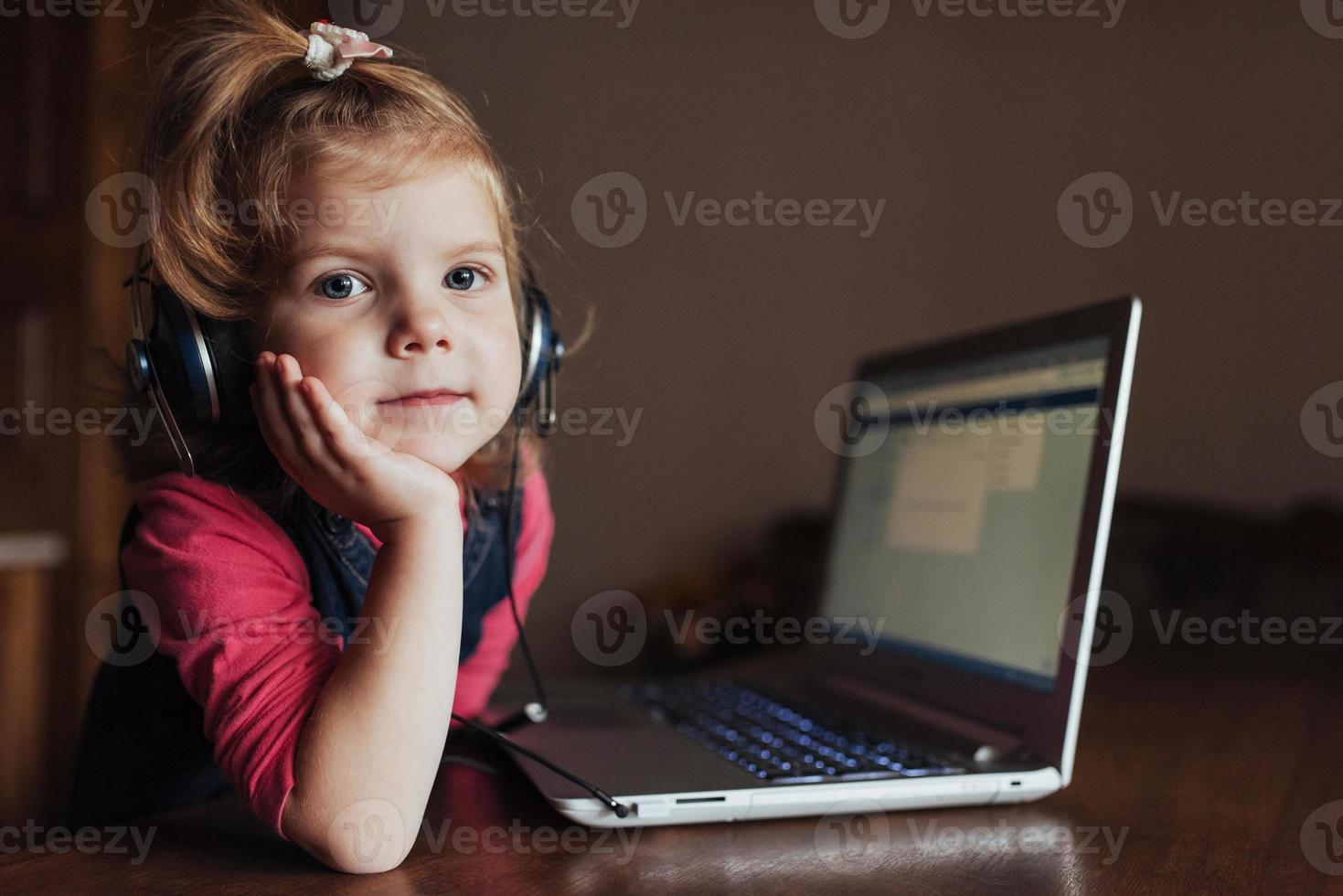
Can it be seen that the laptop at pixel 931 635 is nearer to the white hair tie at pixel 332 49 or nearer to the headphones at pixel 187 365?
the headphones at pixel 187 365

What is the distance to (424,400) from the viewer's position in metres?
0.68

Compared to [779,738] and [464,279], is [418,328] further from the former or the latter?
[779,738]

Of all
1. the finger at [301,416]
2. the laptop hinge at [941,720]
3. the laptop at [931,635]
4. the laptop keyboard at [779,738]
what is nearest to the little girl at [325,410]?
the finger at [301,416]

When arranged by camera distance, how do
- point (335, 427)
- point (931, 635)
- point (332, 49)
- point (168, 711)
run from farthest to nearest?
point (931, 635) < point (168, 711) < point (332, 49) < point (335, 427)

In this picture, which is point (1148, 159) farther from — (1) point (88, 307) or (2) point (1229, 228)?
(1) point (88, 307)

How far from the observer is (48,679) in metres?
2.33

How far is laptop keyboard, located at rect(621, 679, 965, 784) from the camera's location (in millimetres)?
713

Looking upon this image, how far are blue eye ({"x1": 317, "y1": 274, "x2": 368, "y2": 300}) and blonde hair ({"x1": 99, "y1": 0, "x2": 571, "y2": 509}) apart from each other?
38 millimetres

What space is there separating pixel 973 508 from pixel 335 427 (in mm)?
563

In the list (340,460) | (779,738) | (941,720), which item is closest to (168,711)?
(340,460)

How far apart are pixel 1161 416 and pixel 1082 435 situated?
4.37 feet

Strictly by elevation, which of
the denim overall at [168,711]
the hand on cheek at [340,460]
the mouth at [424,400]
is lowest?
the denim overall at [168,711]

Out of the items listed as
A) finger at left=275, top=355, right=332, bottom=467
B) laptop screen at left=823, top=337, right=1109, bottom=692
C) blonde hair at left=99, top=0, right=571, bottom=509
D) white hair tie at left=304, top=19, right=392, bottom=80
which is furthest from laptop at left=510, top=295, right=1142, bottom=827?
white hair tie at left=304, top=19, right=392, bottom=80

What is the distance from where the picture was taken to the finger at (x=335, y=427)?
0.61 metres
